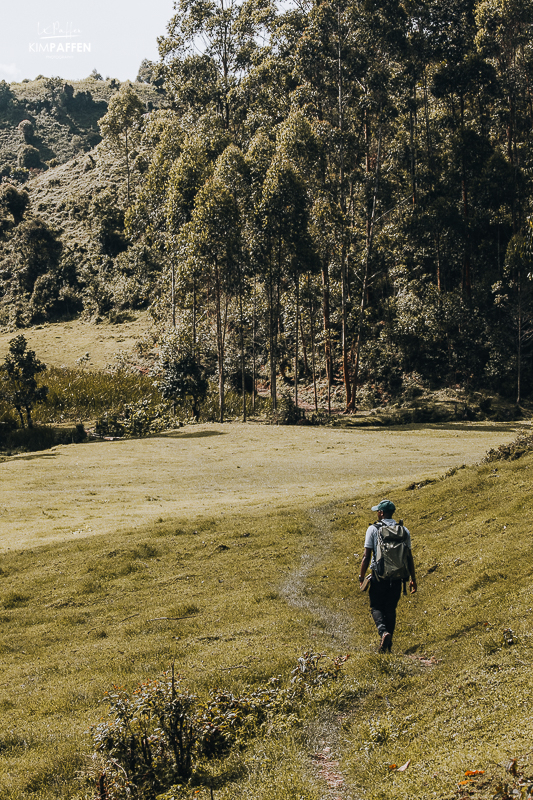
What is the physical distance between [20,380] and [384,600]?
37.6 metres

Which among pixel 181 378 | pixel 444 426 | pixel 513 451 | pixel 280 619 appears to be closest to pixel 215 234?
pixel 181 378

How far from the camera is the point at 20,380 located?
43.5 metres

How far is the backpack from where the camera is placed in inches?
412

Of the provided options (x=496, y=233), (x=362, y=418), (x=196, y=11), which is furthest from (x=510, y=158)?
(x=196, y=11)

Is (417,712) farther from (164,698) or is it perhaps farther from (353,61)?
(353,61)

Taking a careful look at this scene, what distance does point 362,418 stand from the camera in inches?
2007

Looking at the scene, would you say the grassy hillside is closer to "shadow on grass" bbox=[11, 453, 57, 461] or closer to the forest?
the forest

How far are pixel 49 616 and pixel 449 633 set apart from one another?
30.4ft

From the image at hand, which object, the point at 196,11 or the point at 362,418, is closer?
the point at 362,418

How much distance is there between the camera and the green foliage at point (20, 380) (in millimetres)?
43156

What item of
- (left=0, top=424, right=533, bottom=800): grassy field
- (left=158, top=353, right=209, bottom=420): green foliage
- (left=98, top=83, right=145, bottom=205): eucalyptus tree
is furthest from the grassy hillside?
(left=0, top=424, right=533, bottom=800): grassy field

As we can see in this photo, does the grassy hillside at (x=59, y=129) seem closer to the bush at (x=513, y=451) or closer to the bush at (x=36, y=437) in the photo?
the bush at (x=36, y=437)

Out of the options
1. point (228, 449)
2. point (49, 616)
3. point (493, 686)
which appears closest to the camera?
point (493, 686)

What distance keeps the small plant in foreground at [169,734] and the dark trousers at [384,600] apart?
177 centimetres
